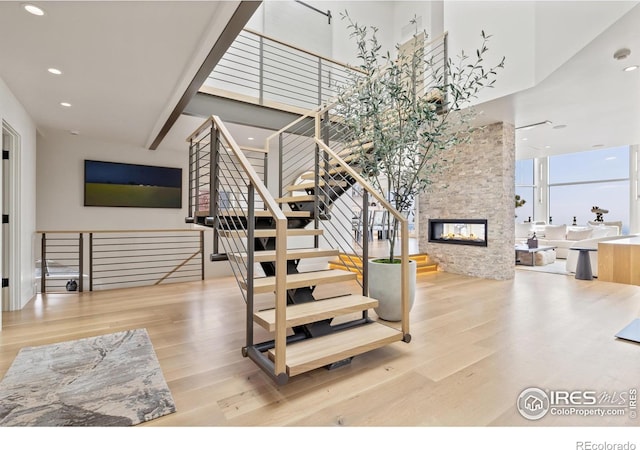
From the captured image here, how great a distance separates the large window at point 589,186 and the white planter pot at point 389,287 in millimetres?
9848

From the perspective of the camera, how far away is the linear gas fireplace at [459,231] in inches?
224

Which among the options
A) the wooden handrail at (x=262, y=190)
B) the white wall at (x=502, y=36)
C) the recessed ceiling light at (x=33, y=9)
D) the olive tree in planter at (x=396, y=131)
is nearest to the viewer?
the wooden handrail at (x=262, y=190)

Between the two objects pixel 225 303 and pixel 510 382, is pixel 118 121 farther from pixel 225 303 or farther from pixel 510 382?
pixel 510 382

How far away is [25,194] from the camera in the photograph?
394 cm

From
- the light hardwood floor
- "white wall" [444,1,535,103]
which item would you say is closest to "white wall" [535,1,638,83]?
"white wall" [444,1,535,103]

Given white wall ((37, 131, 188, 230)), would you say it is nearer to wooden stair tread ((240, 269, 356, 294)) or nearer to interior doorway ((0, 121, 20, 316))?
interior doorway ((0, 121, 20, 316))

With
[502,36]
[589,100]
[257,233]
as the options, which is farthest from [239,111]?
[589,100]

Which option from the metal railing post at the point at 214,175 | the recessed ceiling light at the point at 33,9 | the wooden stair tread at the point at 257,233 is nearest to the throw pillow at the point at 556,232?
the wooden stair tread at the point at 257,233

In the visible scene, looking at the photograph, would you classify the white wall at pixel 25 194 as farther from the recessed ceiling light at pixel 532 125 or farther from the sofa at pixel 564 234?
the sofa at pixel 564 234

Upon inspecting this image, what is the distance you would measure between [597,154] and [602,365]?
1047cm

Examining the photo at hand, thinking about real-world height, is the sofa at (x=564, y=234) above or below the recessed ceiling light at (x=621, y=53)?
below

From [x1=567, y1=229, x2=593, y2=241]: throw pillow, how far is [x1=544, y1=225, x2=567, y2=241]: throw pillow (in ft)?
0.51

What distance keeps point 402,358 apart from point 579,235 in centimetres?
771
